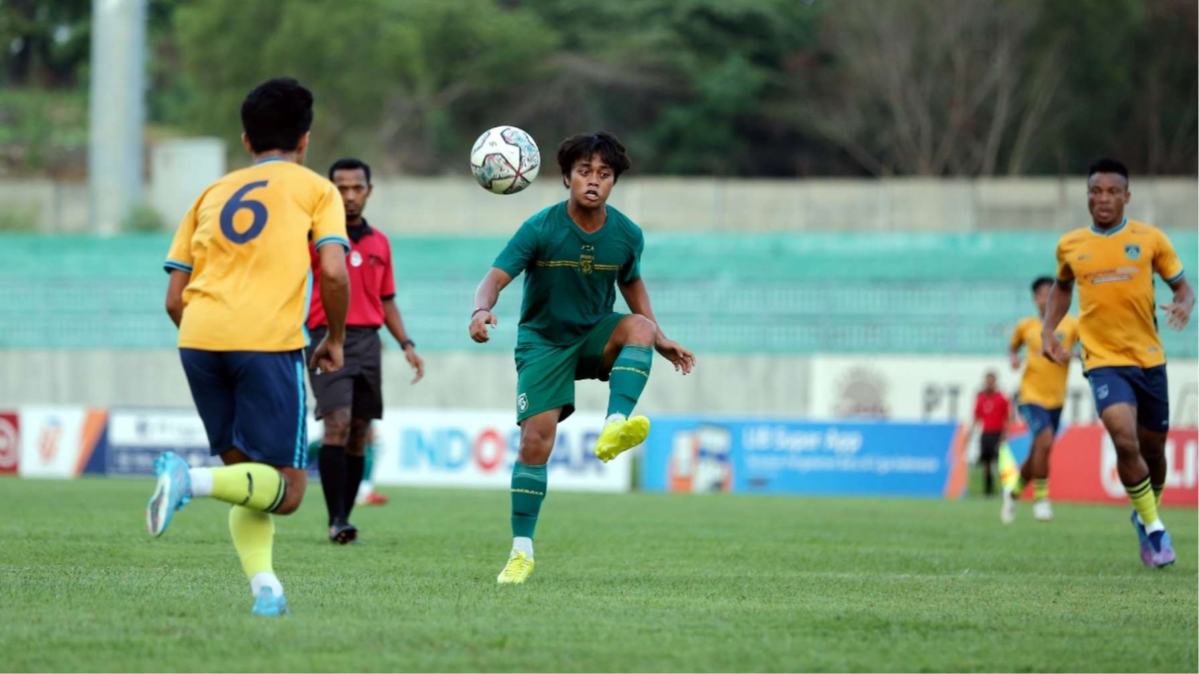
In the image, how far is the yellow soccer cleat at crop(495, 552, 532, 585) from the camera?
8.19 metres

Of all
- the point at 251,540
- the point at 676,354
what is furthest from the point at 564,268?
the point at 251,540

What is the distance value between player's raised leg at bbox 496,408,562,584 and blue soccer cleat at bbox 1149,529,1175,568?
412 centimetres

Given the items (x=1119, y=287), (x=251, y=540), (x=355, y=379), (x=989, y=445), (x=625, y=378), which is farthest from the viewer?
(x=989, y=445)

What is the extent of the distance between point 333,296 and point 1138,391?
240 inches

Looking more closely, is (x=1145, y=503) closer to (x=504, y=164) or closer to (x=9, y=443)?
(x=504, y=164)

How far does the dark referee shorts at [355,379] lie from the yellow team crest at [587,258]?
3.05 meters

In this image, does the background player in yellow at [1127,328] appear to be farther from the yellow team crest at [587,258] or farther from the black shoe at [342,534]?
the black shoe at [342,534]

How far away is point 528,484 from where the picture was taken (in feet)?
27.6

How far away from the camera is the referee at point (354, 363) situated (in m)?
10.8

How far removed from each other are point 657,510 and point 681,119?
3755cm

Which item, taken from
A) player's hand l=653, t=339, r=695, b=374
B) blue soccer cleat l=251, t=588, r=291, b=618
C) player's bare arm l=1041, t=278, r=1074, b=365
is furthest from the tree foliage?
blue soccer cleat l=251, t=588, r=291, b=618

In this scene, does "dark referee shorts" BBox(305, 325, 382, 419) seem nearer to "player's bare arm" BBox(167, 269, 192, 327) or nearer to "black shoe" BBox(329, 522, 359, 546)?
"black shoe" BBox(329, 522, 359, 546)

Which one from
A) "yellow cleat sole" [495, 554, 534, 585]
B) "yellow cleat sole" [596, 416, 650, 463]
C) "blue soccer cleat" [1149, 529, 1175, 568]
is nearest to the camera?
"yellow cleat sole" [596, 416, 650, 463]

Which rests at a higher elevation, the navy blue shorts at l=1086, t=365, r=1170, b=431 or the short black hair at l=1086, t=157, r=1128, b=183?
the short black hair at l=1086, t=157, r=1128, b=183
